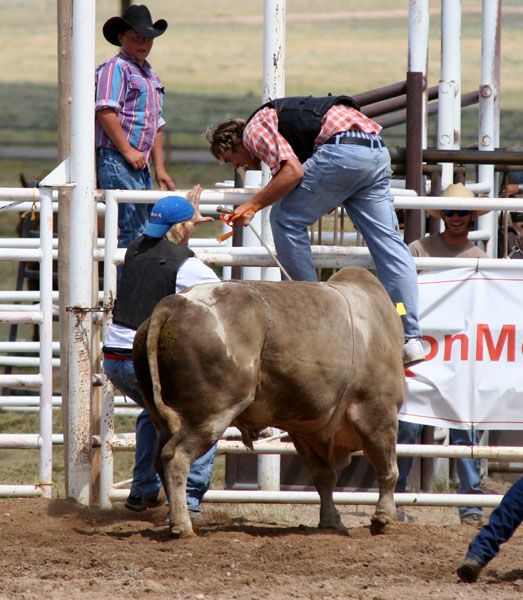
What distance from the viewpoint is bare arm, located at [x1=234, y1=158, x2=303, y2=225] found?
6.43 meters

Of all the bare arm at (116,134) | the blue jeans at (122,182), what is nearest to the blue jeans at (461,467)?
the blue jeans at (122,182)

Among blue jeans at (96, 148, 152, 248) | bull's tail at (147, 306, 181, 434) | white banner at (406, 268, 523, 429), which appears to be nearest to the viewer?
bull's tail at (147, 306, 181, 434)

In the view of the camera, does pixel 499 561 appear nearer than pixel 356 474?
Yes

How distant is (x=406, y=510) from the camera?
837cm

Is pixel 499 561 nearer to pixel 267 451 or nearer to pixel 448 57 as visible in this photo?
pixel 267 451

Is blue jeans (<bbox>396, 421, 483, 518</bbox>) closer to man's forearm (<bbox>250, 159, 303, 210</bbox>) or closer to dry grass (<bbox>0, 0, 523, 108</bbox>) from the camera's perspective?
man's forearm (<bbox>250, 159, 303, 210</bbox>)

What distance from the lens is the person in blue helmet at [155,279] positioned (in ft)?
21.1

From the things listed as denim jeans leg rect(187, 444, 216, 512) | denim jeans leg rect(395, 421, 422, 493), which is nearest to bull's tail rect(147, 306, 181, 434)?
denim jeans leg rect(187, 444, 216, 512)

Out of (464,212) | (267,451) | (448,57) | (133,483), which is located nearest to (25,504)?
(133,483)

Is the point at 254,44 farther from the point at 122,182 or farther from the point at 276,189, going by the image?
the point at 276,189

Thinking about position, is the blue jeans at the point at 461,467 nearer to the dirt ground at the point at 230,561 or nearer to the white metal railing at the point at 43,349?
the dirt ground at the point at 230,561

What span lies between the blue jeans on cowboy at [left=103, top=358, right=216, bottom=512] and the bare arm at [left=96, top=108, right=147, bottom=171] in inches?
61.8

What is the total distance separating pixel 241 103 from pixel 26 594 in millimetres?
47696

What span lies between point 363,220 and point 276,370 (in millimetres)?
1174
